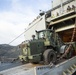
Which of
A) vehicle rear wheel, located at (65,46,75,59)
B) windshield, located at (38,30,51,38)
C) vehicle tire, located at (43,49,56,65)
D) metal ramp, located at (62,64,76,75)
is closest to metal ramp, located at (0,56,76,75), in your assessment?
metal ramp, located at (62,64,76,75)

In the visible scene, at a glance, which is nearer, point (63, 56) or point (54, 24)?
point (63, 56)

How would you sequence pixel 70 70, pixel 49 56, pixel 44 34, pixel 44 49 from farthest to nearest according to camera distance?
1. pixel 44 34
2. pixel 44 49
3. pixel 49 56
4. pixel 70 70

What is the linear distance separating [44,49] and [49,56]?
88cm

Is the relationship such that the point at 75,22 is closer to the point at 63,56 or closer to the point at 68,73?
the point at 63,56

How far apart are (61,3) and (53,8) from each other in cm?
165

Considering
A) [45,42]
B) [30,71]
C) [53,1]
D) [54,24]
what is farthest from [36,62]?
[53,1]

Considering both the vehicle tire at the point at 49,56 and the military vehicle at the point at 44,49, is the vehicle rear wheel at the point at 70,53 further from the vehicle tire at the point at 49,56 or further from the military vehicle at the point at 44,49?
the vehicle tire at the point at 49,56

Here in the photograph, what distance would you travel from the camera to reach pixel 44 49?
14.1 m

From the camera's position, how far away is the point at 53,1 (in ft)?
98.6

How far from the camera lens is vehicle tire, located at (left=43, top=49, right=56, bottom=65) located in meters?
13.3

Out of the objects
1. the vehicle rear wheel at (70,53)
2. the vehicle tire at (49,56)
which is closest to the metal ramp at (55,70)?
the vehicle tire at (49,56)

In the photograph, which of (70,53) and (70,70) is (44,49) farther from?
(70,70)

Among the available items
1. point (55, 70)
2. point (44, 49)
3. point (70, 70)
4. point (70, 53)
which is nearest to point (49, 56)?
point (44, 49)

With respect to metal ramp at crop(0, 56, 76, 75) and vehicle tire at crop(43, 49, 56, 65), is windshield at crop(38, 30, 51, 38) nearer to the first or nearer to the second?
vehicle tire at crop(43, 49, 56, 65)
